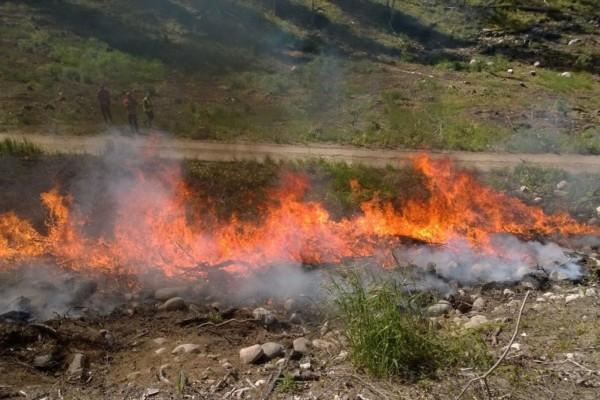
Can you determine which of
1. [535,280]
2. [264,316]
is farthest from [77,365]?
[535,280]

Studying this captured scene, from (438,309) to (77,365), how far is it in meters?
5.17

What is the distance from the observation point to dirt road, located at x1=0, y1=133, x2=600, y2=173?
45.3ft

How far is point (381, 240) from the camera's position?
404 inches

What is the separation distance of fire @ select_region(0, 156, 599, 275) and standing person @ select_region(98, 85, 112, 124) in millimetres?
5204

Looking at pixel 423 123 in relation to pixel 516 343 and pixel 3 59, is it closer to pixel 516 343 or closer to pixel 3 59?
pixel 516 343

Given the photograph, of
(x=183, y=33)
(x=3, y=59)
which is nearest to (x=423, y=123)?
(x=183, y=33)

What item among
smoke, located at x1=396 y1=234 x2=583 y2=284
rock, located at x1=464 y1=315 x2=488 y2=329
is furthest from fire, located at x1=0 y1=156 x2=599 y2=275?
rock, located at x1=464 y1=315 x2=488 y2=329


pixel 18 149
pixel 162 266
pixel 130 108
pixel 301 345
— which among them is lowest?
pixel 162 266

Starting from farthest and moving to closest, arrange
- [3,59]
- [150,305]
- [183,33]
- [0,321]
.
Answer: [183,33], [3,59], [150,305], [0,321]

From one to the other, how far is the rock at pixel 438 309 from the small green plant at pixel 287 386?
2766 mm

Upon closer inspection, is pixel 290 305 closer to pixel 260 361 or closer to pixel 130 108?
pixel 260 361

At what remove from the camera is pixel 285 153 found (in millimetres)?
14414

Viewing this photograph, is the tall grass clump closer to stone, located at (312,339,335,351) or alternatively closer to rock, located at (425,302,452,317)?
stone, located at (312,339,335,351)

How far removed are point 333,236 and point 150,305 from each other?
4.06 meters
